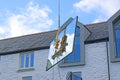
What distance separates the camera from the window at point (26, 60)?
28625 millimetres

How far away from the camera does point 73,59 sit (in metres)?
26.3

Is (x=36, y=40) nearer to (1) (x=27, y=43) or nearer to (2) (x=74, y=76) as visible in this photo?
(1) (x=27, y=43)

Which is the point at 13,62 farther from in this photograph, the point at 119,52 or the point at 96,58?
the point at 119,52

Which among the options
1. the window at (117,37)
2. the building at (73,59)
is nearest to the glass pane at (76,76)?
the building at (73,59)

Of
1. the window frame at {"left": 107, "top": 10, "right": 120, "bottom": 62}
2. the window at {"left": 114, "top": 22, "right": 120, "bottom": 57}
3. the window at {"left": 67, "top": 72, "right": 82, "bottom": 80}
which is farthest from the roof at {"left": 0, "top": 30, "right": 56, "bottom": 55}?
the window at {"left": 114, "top": 22, "right": 120, "bottom": 57}

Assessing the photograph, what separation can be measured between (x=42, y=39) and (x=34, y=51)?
235 cm

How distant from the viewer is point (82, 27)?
26734mm

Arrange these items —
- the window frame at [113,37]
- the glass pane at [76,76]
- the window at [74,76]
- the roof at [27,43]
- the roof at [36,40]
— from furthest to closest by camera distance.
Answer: the roof at [27,43] < the roof at [36,40] < the window frame at [113,37] < the glass pane at [76,76] < the window at [74,76]

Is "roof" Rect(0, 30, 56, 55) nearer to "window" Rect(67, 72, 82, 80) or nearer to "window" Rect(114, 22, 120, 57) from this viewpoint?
"window" Rect(67, 72, 82, 80)

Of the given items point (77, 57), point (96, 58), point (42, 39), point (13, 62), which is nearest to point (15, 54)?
point (13, 62)

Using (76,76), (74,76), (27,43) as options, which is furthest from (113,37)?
(27,43)

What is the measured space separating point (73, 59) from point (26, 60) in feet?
16.3

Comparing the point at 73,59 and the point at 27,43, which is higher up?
the point at 27,43

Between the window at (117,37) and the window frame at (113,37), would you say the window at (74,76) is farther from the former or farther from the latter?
the window at (117,37)
